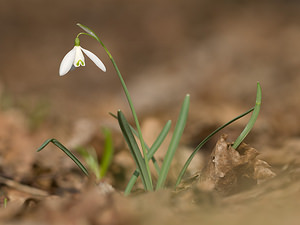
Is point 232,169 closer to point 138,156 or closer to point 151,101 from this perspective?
point 138,156

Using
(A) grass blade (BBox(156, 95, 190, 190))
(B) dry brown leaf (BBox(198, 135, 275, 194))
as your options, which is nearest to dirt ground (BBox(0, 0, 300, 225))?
(B) dry brown leaf (BBox(198, 135, 275, 194))

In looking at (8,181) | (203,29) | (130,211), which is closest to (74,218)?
(130,211)

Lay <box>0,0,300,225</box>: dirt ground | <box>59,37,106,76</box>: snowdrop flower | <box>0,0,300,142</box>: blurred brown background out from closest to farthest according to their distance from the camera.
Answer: <box>0,0,300,225</box>: dirt ground
<box>59,37,106,76</box>: snowdrop flower
<box>0,0,300,142</box>: blurred brown background

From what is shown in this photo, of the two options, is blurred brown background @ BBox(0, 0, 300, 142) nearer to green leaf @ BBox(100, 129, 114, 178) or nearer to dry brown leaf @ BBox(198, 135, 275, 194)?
green leaf @ BBox(100, 129, 114, 178)

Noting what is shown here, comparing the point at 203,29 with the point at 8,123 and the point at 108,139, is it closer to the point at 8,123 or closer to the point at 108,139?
the point at 8,123

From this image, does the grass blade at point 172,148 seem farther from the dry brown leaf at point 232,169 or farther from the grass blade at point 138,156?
the dry brown leaf at point 232,169

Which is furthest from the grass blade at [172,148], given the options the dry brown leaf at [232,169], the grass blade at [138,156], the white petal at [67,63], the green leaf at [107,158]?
the green leaf at [107,158]
